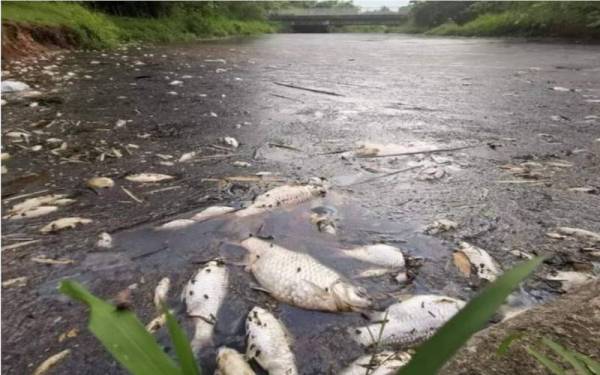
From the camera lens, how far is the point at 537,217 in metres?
2.04

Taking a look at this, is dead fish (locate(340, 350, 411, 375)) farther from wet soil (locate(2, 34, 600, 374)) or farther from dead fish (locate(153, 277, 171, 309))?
dead fish (locate(153, 277, 171, 309))

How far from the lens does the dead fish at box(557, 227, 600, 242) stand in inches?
72.3

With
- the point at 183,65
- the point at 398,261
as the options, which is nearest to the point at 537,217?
the point at 398,261

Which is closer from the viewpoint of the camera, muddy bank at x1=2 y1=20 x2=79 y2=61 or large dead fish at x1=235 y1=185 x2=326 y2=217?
large dead fish at x1=235 y1=185 x2=326 y2=217

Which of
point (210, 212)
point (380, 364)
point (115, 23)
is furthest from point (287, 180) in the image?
point (115, 23)

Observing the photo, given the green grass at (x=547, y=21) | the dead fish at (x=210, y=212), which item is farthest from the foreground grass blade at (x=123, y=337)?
the green grass at (x=547, y=21)

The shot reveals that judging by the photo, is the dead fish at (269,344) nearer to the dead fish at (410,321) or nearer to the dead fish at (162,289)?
the dead fish at (410,321)

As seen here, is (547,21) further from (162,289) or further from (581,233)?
(162,289)

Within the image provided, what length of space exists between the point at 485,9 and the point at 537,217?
29.6 meters

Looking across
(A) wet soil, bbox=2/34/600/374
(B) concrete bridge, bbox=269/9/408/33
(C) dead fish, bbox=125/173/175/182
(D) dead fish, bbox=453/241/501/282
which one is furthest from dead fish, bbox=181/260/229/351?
(B) concrete bridge, bbox=269/9/408/33

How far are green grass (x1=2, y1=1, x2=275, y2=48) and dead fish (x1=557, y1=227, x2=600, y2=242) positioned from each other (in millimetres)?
9221

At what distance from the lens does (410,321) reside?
53.6 inches

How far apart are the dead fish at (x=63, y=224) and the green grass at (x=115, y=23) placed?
25.7ft

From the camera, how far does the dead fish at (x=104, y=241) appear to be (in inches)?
70.9
